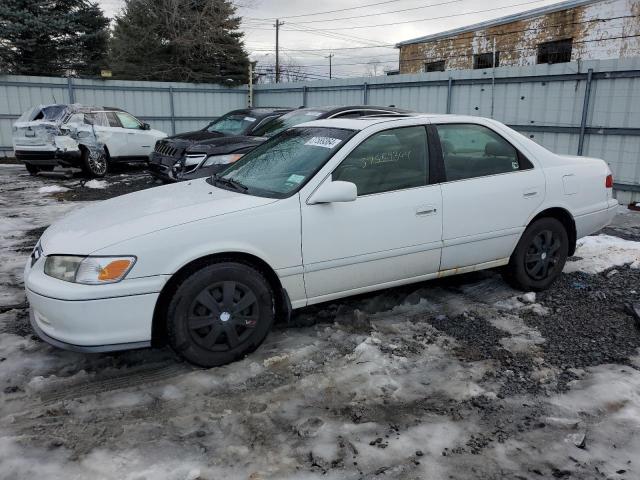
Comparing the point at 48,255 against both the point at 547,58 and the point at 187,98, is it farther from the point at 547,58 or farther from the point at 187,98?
the point at 547,58

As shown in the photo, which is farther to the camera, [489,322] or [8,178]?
[8,178]

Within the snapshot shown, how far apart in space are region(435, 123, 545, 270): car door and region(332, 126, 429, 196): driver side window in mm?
209

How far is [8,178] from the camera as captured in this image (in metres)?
12.4

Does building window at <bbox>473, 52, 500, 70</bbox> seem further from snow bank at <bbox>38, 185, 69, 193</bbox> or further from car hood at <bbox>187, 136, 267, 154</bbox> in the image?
snow bank at <bbox>38, 185, 69, 193</bbox>

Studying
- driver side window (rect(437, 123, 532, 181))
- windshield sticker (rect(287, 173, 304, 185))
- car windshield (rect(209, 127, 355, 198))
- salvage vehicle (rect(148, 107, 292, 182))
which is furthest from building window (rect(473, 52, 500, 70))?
windshield sticker (rect(287, 173, 304, 185))

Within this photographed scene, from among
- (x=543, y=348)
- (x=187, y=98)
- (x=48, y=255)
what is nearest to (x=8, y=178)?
(x=187, y=98)

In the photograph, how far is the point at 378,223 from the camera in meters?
3.79

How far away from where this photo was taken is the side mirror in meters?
3.51

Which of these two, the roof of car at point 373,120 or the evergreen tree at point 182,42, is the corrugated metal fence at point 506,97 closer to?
the roof of car at point 373,120

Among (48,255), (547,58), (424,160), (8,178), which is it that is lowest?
(8,178)

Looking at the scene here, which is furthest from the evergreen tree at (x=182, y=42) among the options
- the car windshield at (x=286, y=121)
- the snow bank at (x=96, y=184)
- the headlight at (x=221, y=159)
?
the headlight at (x=221, y=159)

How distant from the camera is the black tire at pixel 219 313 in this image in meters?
3.24

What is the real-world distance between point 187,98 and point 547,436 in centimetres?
1755

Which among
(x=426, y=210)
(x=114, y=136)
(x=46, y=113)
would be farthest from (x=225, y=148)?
(x=46, y=113)
